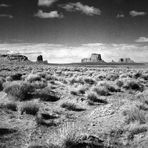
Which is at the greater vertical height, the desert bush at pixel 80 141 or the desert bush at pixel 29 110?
the desert bush at pixel 29 110

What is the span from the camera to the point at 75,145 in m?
5.94

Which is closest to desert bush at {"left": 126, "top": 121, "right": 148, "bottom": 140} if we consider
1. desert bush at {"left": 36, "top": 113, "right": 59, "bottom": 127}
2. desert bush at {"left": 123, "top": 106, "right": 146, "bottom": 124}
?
desert bush at {"left": 123, "top": 106, "right": 146, "bottom": 124}

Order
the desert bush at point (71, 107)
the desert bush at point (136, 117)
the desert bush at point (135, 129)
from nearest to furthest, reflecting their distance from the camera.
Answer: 1. the desert bush at point (135, 129)
2. the desert bush at point (136, 117)
3. the desert bush at point (71, 107)

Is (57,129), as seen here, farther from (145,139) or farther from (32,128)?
(145,139)

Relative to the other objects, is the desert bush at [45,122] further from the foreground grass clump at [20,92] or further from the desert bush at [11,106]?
the foreground grass clump at [20,92]

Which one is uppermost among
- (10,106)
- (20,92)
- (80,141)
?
(20,92)

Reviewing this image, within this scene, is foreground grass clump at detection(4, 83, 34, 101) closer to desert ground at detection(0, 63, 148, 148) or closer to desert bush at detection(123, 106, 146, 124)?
desert ground at detection(0, 63, 148, 148)

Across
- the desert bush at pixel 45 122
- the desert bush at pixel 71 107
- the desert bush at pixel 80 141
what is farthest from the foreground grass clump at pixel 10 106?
the desert bush at pixel 80 141

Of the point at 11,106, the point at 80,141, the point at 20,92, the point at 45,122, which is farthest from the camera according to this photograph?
the point at 20,92

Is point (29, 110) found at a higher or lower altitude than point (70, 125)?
higher

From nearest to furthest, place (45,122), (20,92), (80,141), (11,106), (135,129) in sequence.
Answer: (80,141) < (135,129) < (45,122) < (11,106) < (20,92)

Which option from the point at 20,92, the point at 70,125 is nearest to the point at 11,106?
the point at 20,92

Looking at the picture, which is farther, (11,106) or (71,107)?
(71,107)

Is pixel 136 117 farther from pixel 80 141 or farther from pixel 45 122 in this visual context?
pixel 45 122
